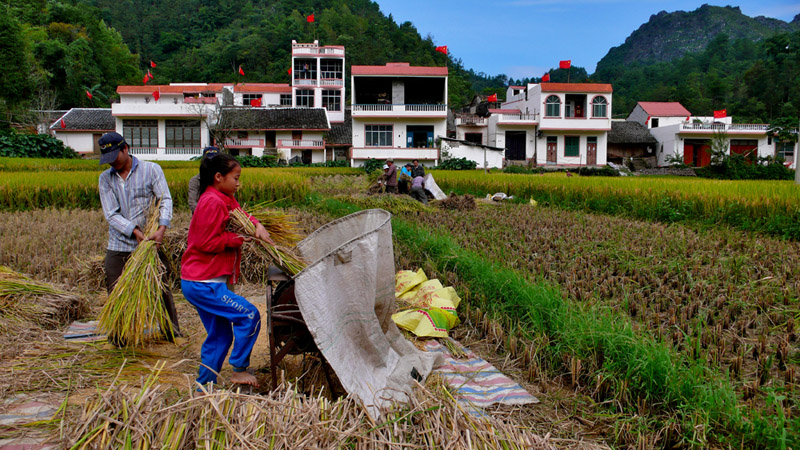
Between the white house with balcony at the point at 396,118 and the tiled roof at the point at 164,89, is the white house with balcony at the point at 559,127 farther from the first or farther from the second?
the tiled roof at the point at 164,89

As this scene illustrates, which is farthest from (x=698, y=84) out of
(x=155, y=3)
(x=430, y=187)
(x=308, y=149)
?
(x=155, y=3)

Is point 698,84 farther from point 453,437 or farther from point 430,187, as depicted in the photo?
point 453,437

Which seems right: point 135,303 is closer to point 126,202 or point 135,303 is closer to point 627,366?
point 126,202

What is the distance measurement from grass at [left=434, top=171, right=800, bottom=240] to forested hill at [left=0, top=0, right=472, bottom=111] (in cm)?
2970

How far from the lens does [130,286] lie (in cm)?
304

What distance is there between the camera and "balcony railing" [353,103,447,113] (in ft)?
97.7

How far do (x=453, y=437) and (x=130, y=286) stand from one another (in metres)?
2.12

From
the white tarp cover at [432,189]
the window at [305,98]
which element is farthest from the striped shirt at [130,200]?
the window at [305,98]

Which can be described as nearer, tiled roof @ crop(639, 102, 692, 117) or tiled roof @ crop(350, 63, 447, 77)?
tiled roof @ crop(350, 63, 447, 77)

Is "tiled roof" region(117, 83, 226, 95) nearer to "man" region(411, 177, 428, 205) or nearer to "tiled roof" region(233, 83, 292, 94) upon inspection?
"tiled roof" region(233, 83, 292, 94)

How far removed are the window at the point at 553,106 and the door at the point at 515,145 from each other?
1970 millimetres

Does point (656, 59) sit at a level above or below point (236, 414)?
above

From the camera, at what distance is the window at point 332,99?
37.7m

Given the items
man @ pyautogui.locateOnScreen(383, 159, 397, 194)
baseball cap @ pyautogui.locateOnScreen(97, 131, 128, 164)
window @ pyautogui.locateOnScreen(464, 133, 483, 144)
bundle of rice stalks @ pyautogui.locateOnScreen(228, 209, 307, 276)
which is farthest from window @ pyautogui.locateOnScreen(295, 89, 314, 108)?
bundle of rice stalks @ pyautogui.locateOnScreen(228, 209, 307, 276)
